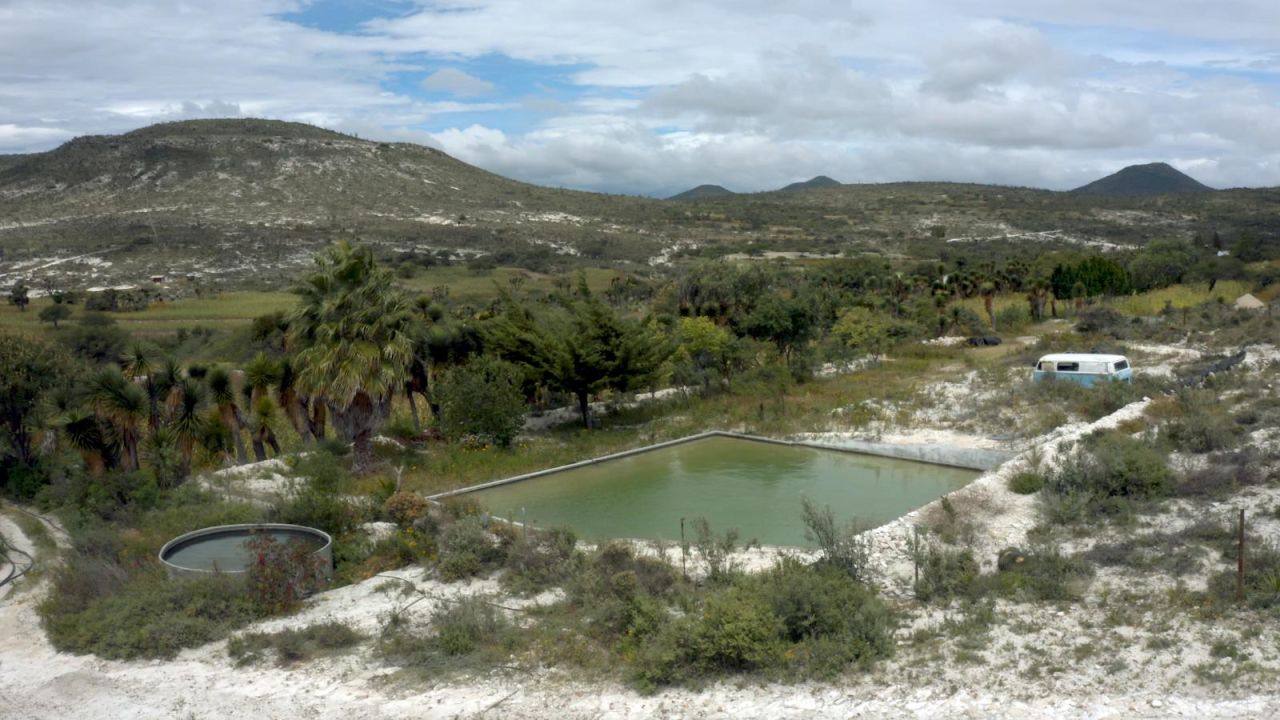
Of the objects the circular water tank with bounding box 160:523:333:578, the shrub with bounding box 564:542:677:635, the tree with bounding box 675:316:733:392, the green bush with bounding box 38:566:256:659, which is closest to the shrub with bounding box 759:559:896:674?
the shrub with bounding box 564:542:677:635

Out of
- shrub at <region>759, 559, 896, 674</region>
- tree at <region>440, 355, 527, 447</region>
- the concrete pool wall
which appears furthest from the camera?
tree at <region>440, 355, 527, 447</region>

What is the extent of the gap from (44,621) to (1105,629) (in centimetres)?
1196

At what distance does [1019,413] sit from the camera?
21.0 metres

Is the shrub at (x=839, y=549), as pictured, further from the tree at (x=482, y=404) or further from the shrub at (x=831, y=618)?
the tree at (x=482, y=404)

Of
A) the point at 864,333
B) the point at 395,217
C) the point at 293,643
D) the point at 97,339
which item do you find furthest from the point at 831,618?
the point at 395,217

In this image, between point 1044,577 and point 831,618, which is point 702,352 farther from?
point 831,618

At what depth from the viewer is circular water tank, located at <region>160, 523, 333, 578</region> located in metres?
12.1

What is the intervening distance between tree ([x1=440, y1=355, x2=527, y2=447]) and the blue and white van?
13.2 m

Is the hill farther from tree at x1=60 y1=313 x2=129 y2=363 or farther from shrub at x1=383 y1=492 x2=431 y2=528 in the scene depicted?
shrub at x1=383 y1=492 x2=431 y2=528

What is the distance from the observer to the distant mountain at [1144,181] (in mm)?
160875

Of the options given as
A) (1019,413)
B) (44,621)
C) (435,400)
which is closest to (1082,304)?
(1019,413)

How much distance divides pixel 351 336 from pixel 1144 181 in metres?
178

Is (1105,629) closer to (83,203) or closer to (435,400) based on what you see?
(435,400)

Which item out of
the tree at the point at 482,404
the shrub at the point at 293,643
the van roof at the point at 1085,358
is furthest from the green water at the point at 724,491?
the van roof at the point at 1085,358
